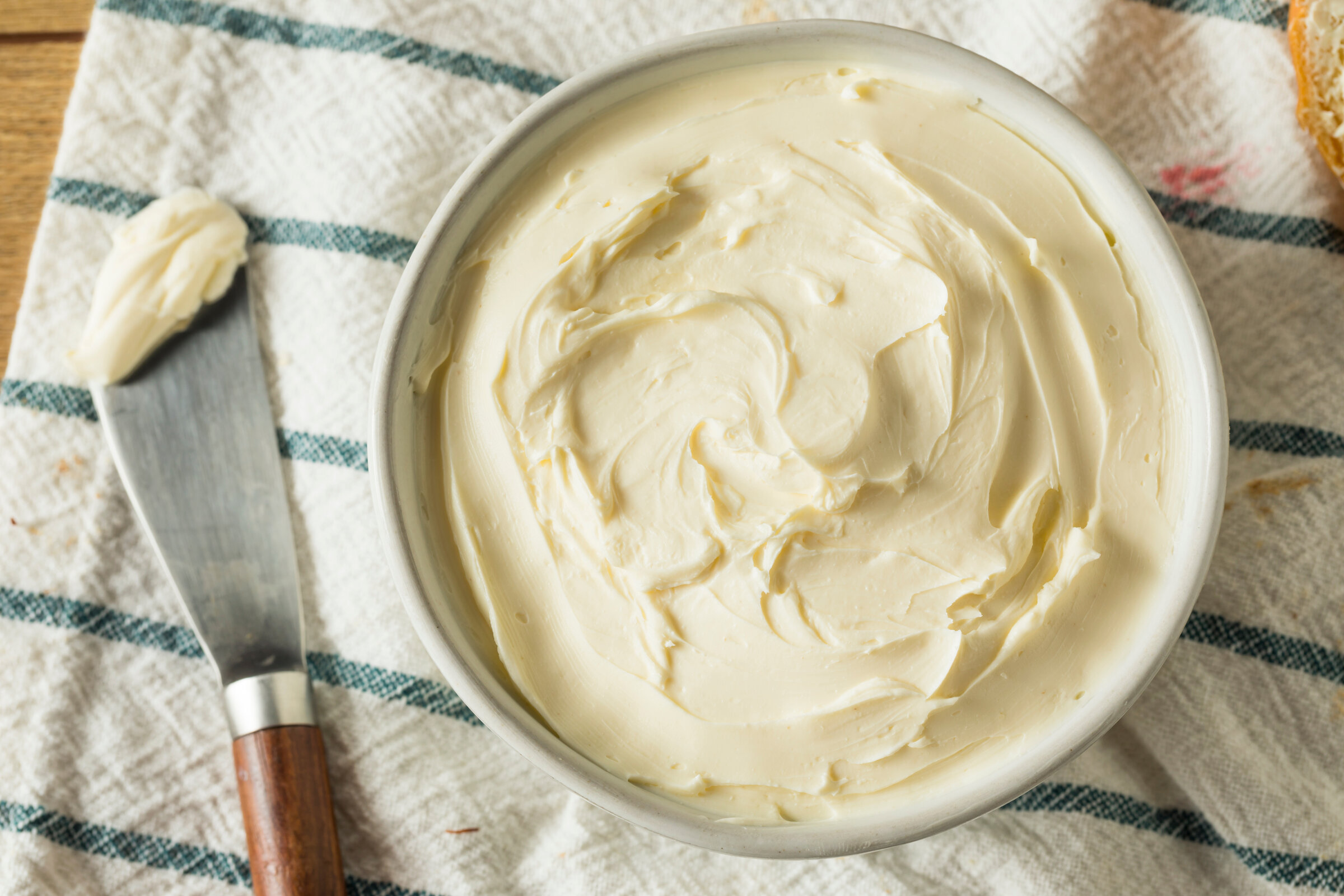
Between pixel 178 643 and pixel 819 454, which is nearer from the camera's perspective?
pixel 819 454

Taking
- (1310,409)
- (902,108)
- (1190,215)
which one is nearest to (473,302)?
(902,108)

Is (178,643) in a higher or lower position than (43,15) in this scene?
lower

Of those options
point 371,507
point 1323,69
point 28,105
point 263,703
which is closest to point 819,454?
point 371,507

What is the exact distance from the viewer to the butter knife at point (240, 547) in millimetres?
1073

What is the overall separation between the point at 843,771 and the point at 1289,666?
0.62m

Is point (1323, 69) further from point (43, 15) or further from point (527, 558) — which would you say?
point (43, 15)

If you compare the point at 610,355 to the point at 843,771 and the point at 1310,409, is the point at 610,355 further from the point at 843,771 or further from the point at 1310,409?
the point at 1310,409

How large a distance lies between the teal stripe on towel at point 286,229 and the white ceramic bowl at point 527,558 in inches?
12.2

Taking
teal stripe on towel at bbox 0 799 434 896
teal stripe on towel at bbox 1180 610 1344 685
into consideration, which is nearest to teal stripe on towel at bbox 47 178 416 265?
teal stripe on towel at bbox 0 799 434 896

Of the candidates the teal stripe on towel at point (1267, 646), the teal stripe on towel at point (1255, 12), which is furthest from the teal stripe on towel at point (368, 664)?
the teal stripe on towel at point (1255, 12)

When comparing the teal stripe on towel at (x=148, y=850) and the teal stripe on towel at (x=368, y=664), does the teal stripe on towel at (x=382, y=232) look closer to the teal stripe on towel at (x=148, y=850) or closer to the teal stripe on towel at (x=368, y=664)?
the teal stripe on towel at (x=368, y=664)

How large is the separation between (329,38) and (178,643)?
0.73 m

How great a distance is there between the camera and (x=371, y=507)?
1154 mm

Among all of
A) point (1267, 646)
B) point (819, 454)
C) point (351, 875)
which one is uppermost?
point (819, 454)
